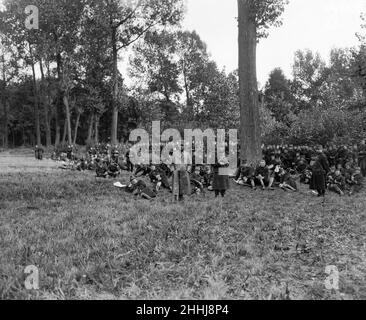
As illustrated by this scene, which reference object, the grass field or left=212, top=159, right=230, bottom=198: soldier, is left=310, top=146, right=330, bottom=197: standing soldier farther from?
left=212, top=159, right=230, bottom=198: soldier

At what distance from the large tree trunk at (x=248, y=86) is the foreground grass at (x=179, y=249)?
222 inches

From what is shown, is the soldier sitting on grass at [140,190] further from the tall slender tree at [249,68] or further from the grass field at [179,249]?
the tall slender tree at [249,68]

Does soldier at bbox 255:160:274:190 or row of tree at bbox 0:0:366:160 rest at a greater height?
row of tree at bbox 0:0:366:160

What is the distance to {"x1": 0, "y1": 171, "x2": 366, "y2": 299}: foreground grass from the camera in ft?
16.2

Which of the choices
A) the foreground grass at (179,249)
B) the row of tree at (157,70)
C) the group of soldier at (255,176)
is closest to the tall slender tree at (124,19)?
the row of tree at (157,70)

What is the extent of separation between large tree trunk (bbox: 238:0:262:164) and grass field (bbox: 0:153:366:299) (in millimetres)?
5486

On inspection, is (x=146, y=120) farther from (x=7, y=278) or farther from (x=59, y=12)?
(x=7, y=278)

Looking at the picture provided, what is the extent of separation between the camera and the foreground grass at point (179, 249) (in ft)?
16.2

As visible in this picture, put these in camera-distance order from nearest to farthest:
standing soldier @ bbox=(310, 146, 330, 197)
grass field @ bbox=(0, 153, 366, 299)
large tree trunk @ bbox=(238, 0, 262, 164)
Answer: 1. grass field @ bbox=(0, 153, 366, 299)
2. standing soldier @ bbox=(310, 146, 330, 197)
3. large tree trunk @ bbox=(238, 0, 262, 164)

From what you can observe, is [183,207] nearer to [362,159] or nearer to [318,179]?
[318,179]

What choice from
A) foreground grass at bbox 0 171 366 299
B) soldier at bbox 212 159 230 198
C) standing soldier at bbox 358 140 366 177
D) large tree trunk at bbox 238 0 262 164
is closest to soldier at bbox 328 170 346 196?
large tree trunk at bbox 238 0 262 164

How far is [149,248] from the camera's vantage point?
20.9ft

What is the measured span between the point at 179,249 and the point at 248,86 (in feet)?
35.8

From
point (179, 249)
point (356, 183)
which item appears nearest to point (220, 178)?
point (356, 183)
